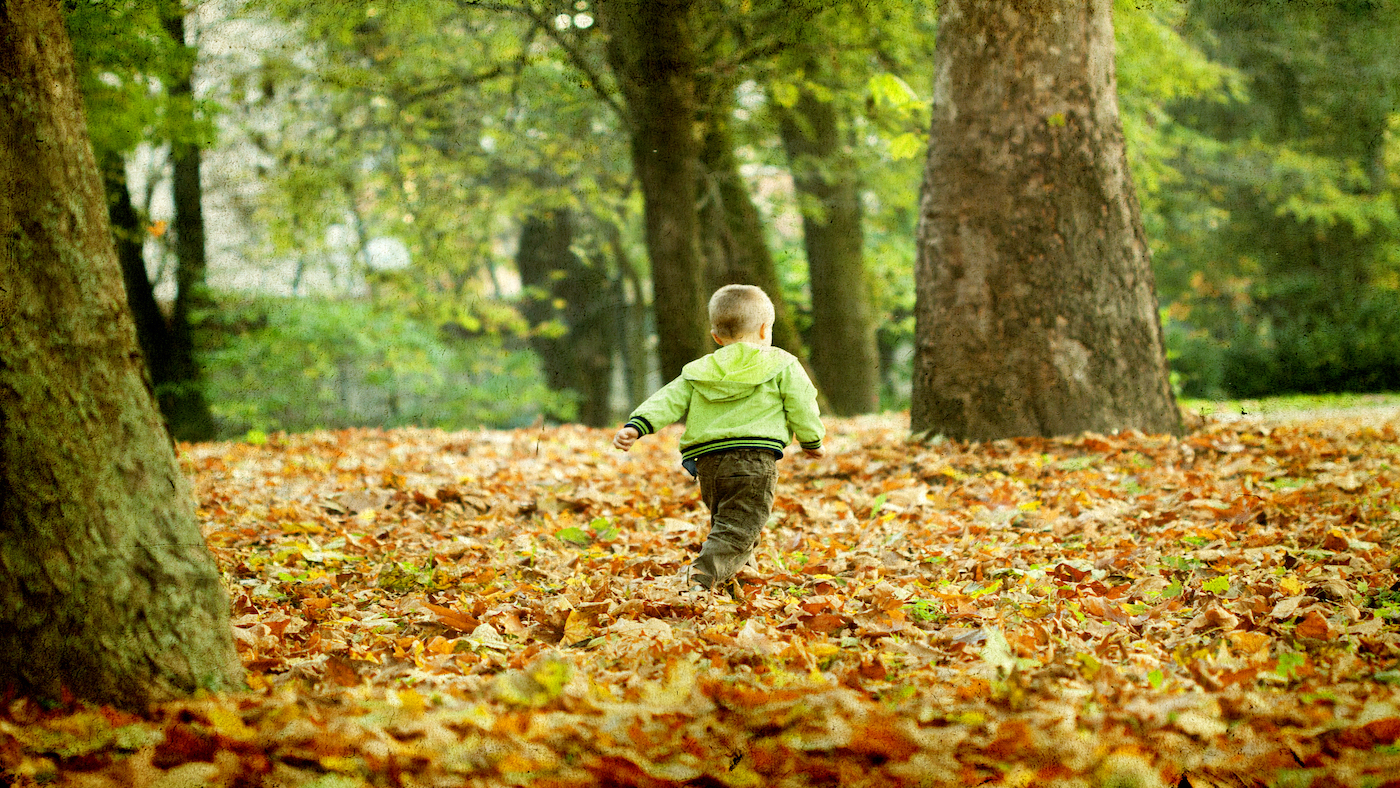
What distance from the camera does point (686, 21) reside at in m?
8.51

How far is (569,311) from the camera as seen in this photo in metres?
16.2

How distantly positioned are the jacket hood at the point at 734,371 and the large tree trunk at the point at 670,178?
519 cm

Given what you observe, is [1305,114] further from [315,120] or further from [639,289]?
[315,120]

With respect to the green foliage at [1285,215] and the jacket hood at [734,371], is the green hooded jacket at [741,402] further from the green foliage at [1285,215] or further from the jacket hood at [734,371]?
the green foliage at [1285,215]

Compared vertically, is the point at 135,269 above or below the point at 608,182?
below

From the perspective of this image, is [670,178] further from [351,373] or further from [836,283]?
[351,373]

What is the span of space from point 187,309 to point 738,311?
11.2 m

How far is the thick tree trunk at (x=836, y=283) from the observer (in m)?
12.5

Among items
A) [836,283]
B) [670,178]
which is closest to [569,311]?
[836,283]

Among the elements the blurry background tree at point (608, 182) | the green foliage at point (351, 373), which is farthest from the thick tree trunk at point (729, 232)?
the green foliage at point (351, 373)

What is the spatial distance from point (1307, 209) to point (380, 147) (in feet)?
50.8

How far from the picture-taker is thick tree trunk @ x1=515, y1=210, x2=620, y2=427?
52.4 feet

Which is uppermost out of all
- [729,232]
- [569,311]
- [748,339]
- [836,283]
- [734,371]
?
[729,232]

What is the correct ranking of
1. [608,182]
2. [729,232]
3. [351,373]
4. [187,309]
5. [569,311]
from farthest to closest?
[569,311] < [351,373] < [608,182] < [187,309] < [729,232]
